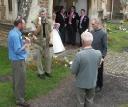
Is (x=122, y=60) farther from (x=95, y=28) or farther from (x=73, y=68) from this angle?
(x=73, y=68)

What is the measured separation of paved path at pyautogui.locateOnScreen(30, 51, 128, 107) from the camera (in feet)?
33.9

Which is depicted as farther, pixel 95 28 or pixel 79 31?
pixel 79 31

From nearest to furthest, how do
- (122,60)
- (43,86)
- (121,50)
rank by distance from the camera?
(43,86), (122,60), (121,50)

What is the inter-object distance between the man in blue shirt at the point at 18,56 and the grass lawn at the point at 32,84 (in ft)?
1.19

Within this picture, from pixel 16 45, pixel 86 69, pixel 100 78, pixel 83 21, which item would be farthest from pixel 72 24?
pixel 86 69

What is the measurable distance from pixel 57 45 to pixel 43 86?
4746 millimetres

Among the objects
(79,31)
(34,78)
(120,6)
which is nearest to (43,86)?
(34,78)

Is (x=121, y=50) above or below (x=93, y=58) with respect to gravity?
below

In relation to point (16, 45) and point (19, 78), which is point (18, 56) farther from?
point (19, 78)

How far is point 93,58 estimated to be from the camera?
8.09 metres

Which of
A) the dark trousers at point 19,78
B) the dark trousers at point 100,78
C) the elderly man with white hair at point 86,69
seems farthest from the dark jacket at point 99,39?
the elderly man with white hair at point 86,69

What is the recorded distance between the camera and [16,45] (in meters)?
9.48

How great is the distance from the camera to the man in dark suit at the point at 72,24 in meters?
18.2

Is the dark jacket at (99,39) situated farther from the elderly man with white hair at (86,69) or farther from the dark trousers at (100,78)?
the elderly man with white hair at (86,69)
